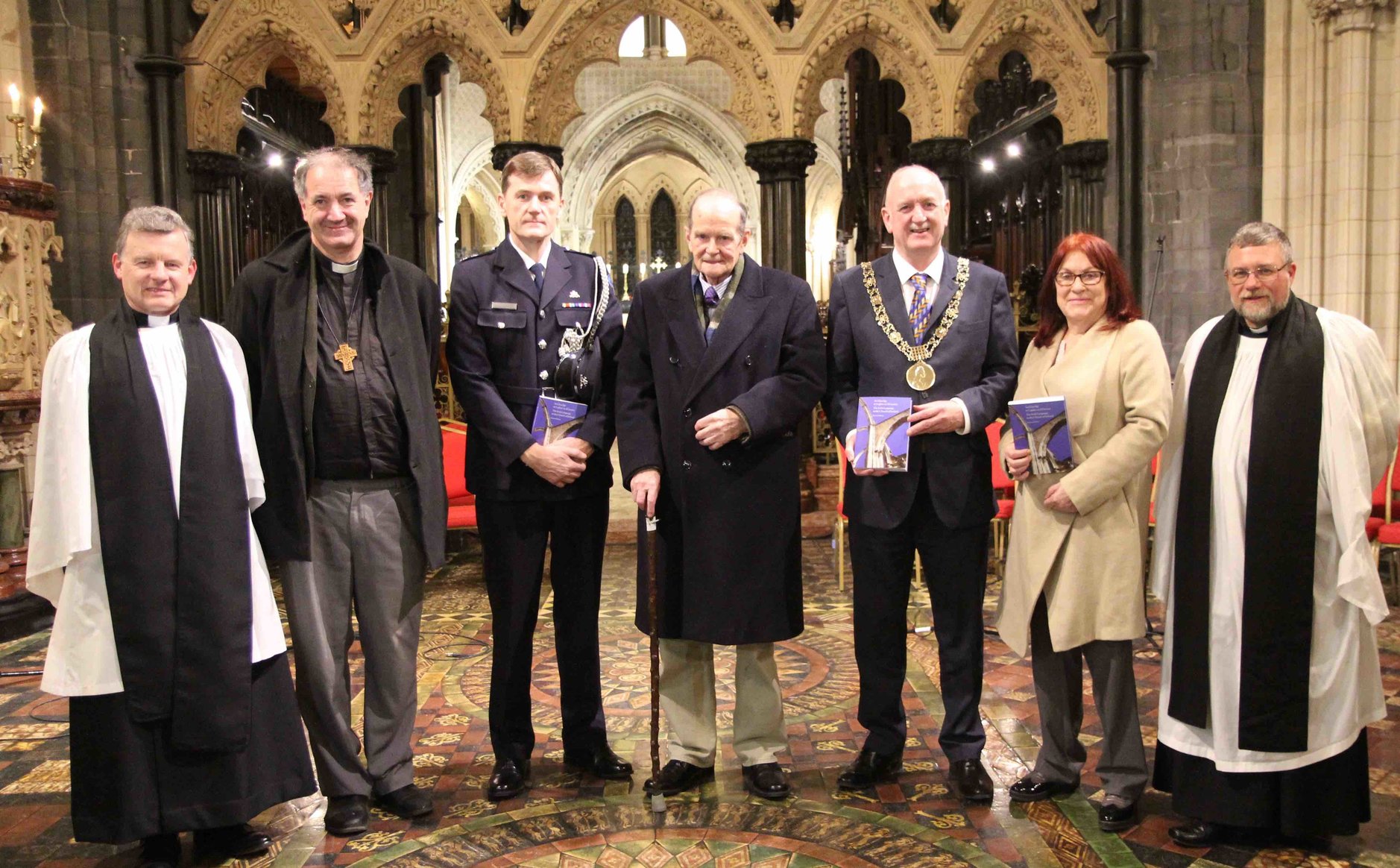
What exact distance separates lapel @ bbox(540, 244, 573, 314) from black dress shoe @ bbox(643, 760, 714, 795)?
4.54 ft

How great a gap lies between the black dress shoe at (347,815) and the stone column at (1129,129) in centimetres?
549

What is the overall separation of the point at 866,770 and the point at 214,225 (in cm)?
565

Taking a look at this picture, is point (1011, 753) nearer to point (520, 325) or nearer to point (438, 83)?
point (520, 325)

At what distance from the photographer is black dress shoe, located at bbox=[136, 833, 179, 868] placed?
2.95 meters

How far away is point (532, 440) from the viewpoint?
3.25 m

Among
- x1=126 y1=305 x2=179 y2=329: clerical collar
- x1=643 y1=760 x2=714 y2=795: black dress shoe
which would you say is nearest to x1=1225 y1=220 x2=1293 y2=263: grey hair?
x1=643 y1=760 x2=714 y2=795: black dress shoe

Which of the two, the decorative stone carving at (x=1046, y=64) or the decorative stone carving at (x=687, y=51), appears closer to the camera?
the decorative stone carving at (x=1046, y=64)

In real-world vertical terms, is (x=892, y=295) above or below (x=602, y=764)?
above

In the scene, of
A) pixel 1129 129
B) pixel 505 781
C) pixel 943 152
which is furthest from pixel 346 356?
pixel 1129 129

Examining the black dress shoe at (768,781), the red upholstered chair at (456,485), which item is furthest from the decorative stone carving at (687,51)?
the black dress shoe at (768,781)

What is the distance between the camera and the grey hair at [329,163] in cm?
309

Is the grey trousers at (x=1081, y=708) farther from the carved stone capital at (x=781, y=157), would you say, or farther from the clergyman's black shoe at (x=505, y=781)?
the carved stone capital at (x=781, y=157)

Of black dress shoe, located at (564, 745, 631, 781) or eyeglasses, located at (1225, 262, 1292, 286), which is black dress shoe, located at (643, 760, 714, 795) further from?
eyeglasses, located at (1225, 262, 1292, 286)

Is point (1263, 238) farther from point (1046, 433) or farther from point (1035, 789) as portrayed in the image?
point (1035, 789)
